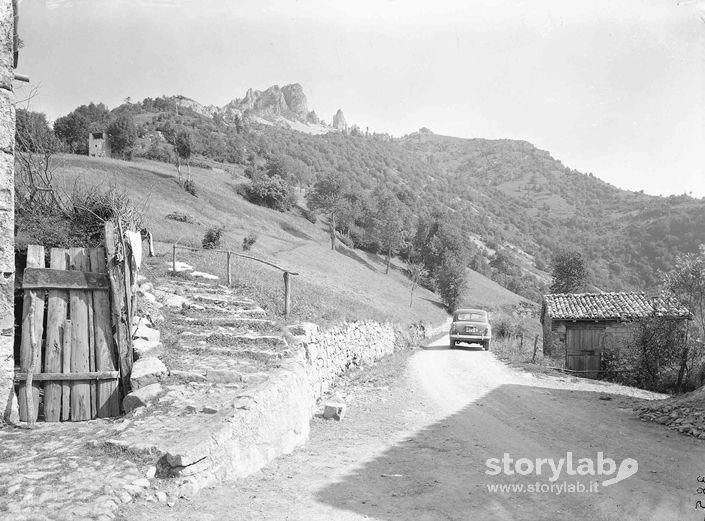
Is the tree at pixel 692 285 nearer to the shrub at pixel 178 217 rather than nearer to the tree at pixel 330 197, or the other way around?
the shrub at pixel 178 217

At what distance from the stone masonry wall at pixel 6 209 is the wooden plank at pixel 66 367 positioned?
68 centimetres

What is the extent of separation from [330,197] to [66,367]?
61040 millimetres

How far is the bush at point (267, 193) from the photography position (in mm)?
62906

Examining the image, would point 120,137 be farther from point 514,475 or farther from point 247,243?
point 514,475

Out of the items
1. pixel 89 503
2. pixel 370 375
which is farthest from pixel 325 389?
pixel 89 503

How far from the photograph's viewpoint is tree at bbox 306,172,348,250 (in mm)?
66000

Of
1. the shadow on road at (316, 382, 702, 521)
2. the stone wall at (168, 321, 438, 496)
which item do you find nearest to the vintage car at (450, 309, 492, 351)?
the stone wall at (168, 321, 438, 496)

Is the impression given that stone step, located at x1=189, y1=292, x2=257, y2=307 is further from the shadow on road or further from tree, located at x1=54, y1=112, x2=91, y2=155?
tree, located at x1=54, y1=112, x2=91, y2=155

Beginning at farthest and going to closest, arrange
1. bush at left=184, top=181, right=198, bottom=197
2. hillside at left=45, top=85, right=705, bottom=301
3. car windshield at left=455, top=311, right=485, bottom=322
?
1. hillside at left=45, top=85, right=705, bottom=301
2. bush at left=184, top=181, right=198, bottom=197
3. car windshield at left=455, top=311, right=485, bottom=322

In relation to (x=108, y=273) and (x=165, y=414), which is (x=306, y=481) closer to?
(x=165, y=414)

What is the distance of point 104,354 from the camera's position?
689 centimetres

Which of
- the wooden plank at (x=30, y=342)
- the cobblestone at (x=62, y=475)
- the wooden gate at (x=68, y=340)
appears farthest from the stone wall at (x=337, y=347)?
the cobblestone at (x=62, y=475)

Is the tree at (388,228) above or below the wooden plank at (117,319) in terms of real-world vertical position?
above

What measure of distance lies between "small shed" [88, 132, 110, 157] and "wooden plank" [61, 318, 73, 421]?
66.4 m
